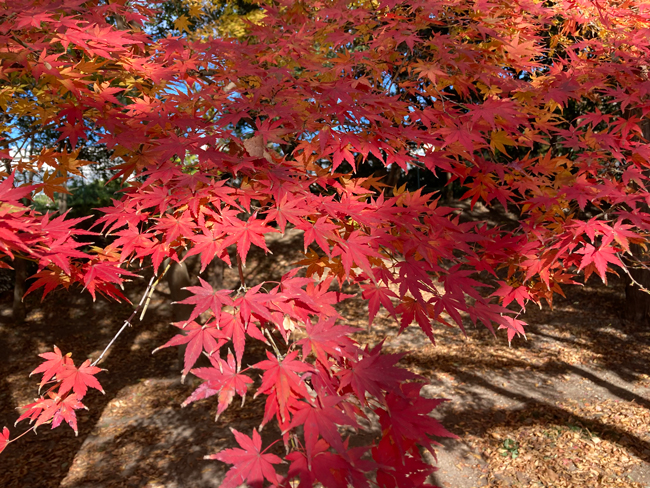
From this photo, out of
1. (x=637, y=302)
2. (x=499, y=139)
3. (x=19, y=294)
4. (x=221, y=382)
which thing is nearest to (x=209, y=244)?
(x=221, y=382)

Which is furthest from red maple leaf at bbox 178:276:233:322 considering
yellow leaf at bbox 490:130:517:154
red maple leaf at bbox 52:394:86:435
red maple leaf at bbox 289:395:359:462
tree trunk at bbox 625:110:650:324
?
tree trunk at bbox 625:110:650:324

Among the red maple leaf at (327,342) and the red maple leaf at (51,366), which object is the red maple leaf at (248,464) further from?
the red maple leaf at (51,366)

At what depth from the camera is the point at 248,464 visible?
137cm

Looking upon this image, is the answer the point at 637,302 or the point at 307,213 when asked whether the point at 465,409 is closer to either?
the point at 637,302

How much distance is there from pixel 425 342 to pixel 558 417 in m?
2.59

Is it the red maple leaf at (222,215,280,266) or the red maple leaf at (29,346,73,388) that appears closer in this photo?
the red maple leaf at (222,215,280,266)

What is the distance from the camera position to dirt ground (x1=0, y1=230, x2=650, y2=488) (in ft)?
14.2

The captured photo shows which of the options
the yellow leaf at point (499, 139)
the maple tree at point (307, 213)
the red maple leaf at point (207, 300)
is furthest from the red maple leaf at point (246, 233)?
the yellow leaf at point (499, 139)

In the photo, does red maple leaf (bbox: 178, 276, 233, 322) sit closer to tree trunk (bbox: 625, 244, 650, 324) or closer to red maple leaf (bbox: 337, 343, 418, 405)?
red maple leaf (bbox: 337, 343, 418, 405)

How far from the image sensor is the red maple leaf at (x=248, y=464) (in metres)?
1.31

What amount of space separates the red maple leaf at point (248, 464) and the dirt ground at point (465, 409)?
3.35 metres

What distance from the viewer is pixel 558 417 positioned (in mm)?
4953

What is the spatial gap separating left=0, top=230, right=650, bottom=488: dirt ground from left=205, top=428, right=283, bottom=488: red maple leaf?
132 inches

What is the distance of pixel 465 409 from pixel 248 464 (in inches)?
178
